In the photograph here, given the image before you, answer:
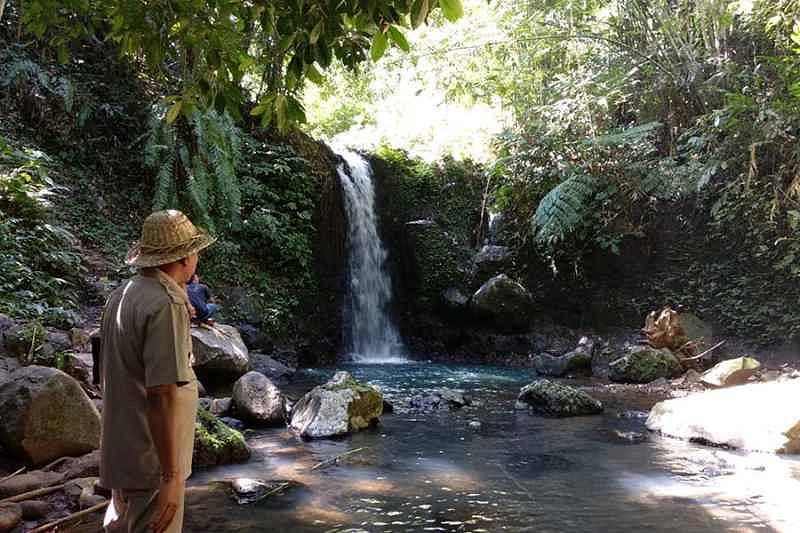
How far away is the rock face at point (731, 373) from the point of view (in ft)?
30.5

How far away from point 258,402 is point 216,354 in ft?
5.01

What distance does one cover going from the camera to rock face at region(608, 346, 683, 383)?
10.4 metres

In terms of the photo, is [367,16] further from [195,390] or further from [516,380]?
[516,380]

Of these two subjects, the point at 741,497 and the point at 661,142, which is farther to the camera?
the point at 661,142

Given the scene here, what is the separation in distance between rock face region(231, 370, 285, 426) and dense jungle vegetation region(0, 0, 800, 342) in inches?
133

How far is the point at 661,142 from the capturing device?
45.3 feet

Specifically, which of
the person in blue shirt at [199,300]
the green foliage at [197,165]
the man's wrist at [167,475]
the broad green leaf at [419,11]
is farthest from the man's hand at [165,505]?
the green foliage at [197,165]

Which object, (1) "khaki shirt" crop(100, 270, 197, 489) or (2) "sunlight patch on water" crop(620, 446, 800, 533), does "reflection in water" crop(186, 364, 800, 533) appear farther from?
(1) "khaki shirt" crop(100, 270, 197, 489)

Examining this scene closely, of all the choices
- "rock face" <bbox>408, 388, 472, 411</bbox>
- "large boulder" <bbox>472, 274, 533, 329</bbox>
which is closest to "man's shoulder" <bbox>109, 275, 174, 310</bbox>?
"rock face" <bbox>408, 388, 472, 411</bbox>

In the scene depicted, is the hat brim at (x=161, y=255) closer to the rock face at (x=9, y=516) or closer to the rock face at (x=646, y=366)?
the rock face at (x=9, y=516)

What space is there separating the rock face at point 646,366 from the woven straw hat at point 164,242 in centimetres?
943

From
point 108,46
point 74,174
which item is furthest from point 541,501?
point 108,46

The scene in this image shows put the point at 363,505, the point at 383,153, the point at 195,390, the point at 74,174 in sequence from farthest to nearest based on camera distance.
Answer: the point at 383,153 → the point at 74,174 → the point at 363,505 → the point at 195,390

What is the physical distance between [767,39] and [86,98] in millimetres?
13075
